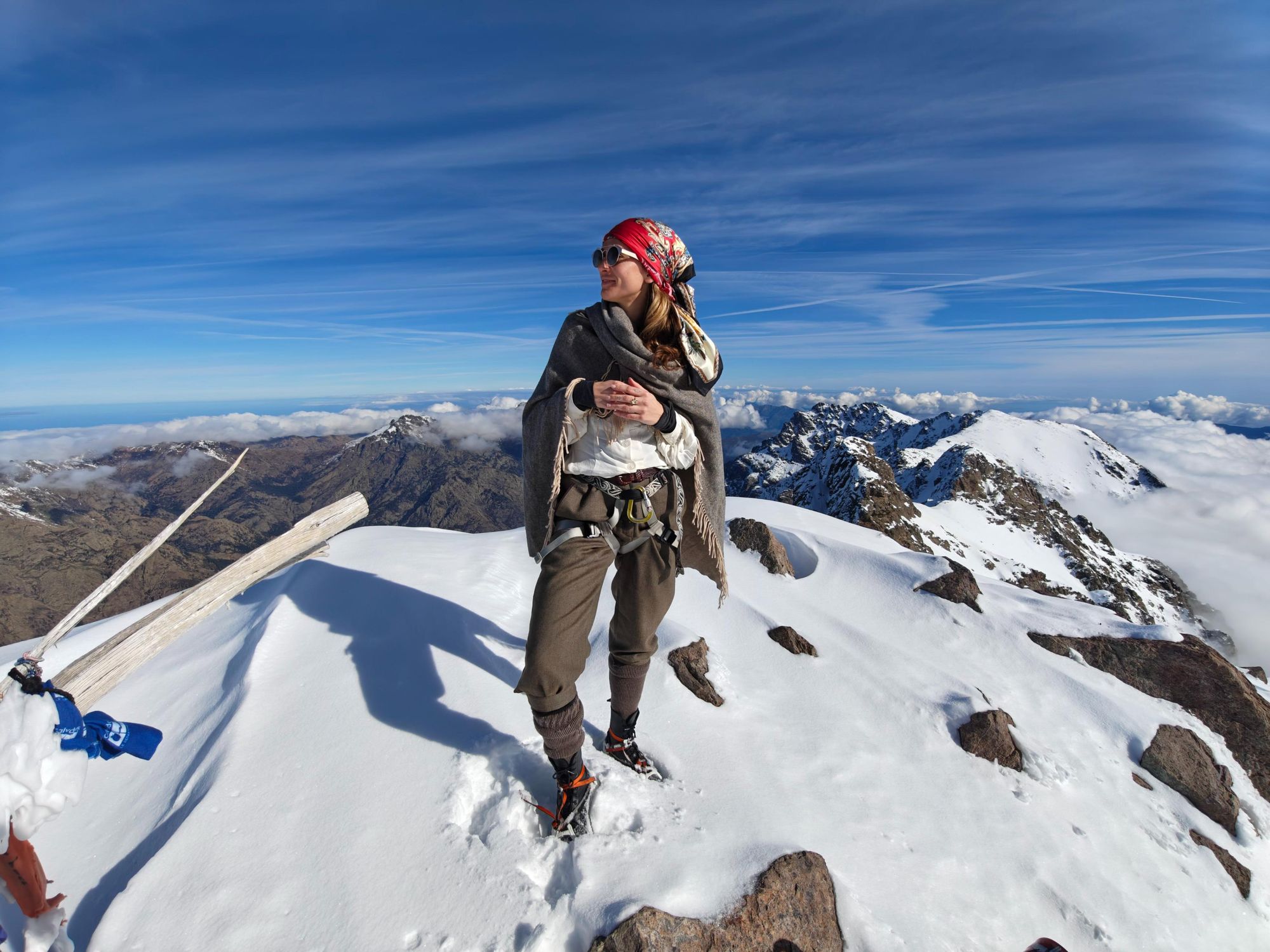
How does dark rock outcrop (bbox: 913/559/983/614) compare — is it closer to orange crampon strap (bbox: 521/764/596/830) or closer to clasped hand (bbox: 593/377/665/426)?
orange crampon strap (bbox: 521/764/596/830)

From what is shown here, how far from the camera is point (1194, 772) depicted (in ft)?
18.5

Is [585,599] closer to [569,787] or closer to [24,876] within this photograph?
[569,787]

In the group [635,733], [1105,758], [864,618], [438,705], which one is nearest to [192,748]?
[438,705]

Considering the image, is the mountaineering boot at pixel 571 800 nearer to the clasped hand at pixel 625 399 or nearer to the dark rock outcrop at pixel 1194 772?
the clasped hand at pixel 625 399

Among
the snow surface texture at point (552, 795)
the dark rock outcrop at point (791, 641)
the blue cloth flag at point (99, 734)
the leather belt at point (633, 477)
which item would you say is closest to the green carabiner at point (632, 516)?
the leather belt at point (633, 477)

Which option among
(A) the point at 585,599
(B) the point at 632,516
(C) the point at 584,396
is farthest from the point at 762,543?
(C) the point at 584,396

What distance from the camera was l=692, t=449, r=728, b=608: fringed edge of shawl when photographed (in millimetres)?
4184

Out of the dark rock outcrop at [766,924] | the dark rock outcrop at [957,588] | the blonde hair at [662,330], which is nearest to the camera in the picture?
the dark rock outcrop at [766,924]

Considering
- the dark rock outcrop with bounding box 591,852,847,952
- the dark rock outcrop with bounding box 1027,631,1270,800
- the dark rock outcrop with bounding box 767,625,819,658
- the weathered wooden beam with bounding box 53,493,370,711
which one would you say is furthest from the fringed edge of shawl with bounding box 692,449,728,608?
the dark rock outcrop with bounding box 1027,631,1270,800

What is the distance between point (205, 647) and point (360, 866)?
3626 millimetres

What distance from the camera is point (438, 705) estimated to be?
14.9 feet

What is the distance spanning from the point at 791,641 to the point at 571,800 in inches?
148

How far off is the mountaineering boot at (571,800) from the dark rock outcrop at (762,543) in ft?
18.6

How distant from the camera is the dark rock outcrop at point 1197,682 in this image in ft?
20.5
